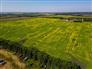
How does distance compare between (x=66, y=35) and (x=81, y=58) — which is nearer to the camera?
(x=81, y=58)

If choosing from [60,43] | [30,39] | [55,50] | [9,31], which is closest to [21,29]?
[9,31]

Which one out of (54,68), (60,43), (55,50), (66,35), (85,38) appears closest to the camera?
(54,68)

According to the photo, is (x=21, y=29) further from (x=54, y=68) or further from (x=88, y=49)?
(x=54, y=68)

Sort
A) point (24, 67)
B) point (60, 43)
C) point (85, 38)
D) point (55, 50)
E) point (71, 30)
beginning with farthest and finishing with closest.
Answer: point (71, 30) → point (85, 38) → point (60, 43) → point (55, 50) → point (24, 67)

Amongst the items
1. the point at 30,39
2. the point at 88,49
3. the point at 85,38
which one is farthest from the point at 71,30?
the point at 88,49

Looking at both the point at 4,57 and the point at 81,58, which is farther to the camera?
the point at 4,57

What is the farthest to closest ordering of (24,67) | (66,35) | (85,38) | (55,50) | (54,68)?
(66,35), (85,38), (55,50), (24,67), (54,68)

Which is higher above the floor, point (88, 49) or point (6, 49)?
point (88, 49)

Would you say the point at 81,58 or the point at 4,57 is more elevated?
the point at 81,58

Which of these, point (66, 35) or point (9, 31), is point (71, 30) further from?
point (9, 31)
